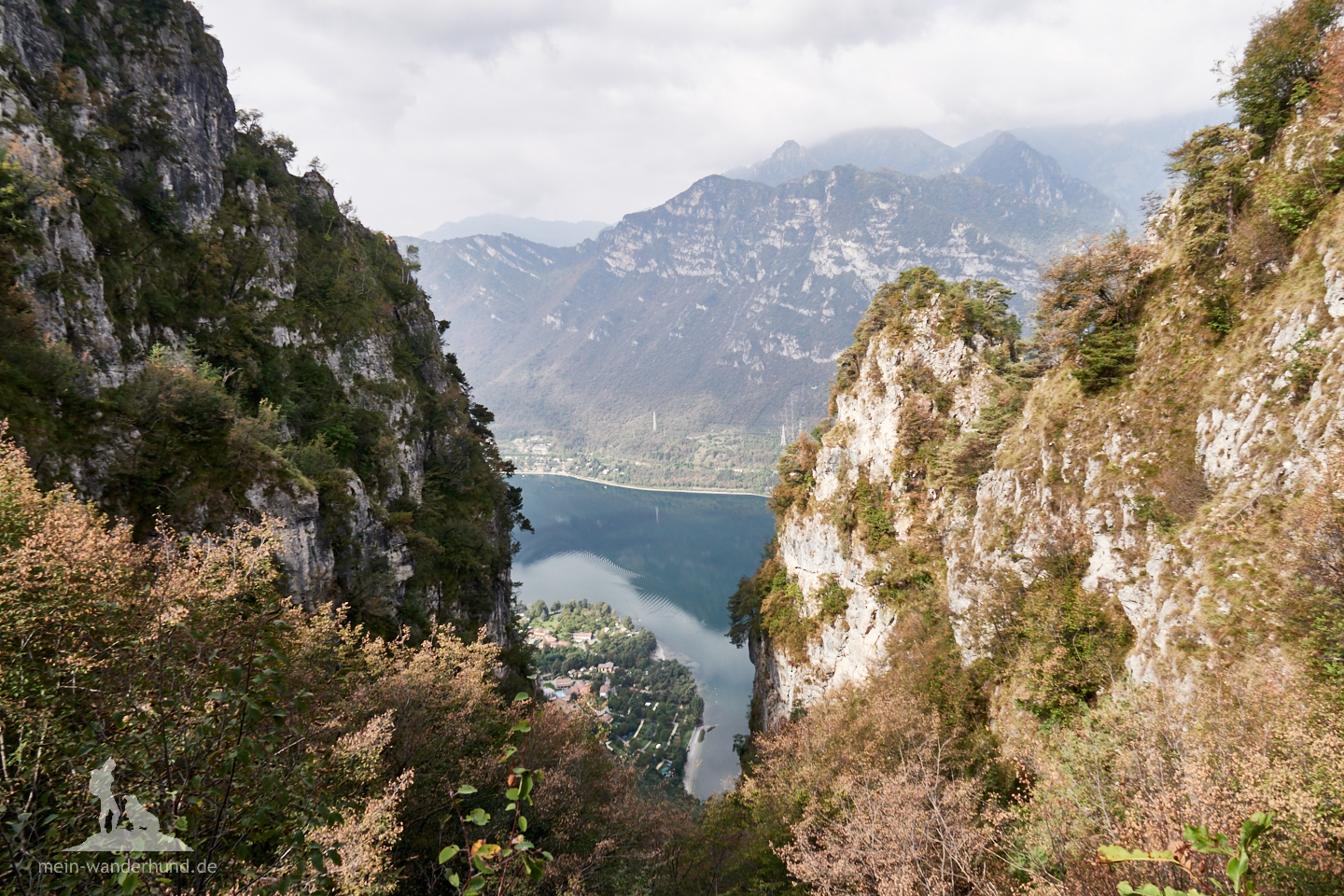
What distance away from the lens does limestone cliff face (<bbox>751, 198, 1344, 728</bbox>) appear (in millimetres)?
9758

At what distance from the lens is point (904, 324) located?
86.1 feet

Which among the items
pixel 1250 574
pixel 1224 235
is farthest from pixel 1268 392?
pixel 1224 235

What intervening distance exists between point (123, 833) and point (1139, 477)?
1799 cm

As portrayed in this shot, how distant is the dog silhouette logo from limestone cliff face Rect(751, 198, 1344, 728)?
14.3 m

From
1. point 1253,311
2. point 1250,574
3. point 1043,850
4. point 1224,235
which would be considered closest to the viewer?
point 1043,850

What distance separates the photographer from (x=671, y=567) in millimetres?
93500

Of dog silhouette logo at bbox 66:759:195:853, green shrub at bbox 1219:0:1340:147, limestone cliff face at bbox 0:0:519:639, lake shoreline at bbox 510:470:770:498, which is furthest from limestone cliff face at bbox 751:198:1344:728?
lake shoreline at bbox 510:470:770:498

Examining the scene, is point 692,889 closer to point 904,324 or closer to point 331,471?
point 331,471

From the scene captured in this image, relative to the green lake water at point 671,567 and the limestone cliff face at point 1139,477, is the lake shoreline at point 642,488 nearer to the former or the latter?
the green lake water at point 671,567

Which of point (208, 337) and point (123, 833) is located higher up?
point (208, 337)

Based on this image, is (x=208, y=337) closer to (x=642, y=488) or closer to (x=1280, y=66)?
(x=1280, y=66)

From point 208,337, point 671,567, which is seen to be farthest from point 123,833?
point 671,567

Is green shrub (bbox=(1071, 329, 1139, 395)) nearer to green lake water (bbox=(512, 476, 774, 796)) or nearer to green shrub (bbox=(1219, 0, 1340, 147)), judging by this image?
green shrub (bbox=(1219, 0, 1340, 147))

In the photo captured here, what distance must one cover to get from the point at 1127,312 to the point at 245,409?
2857cm
